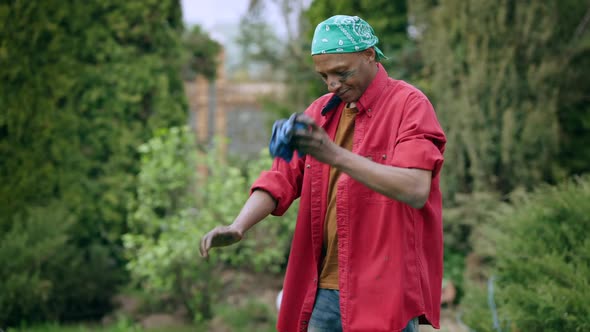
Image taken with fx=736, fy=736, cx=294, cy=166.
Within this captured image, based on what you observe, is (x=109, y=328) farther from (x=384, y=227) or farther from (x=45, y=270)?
(x=384, y=227)

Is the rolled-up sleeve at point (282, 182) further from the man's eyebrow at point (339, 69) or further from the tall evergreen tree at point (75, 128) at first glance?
the tall evergreen tree at point (75, 128)

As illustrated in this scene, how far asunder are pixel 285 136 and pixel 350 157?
8.5 inches

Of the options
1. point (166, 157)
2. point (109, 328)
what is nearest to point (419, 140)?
point (166, 157)

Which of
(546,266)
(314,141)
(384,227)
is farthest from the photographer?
(546,266)

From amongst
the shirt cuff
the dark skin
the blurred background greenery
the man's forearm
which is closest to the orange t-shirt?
the dark skin

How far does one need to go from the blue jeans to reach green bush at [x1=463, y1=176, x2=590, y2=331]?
5.24 ft

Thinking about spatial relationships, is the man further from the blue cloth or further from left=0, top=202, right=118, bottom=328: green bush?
left=0, top=202, right=118, bottom=328: green bush

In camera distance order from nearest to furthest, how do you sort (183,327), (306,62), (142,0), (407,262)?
(407,262), (183,327), (142,0), (306,62)

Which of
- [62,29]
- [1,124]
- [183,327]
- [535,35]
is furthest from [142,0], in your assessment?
[535,35]

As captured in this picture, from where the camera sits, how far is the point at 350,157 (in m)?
2.33

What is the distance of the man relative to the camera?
2428 mm

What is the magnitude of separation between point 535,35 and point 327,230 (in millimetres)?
5008

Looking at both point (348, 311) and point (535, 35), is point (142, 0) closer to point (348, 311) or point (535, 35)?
point (535, 35)

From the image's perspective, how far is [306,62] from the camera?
30.6 ft
